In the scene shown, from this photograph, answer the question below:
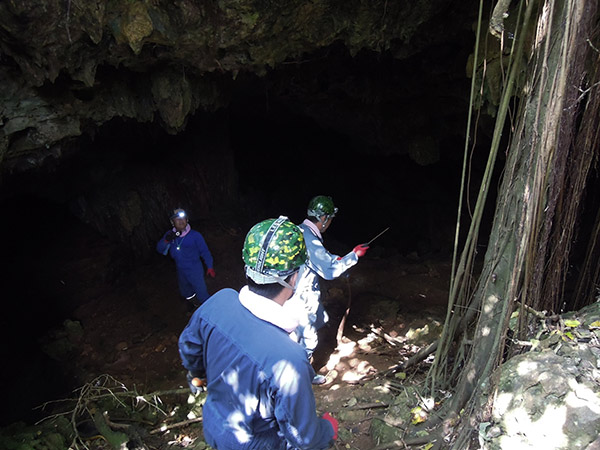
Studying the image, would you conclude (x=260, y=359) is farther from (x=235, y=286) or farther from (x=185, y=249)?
(x=235, y=286)

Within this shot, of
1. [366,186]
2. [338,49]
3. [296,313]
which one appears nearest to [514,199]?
[296,313]

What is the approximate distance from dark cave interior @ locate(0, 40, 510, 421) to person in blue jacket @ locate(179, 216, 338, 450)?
13.9ft

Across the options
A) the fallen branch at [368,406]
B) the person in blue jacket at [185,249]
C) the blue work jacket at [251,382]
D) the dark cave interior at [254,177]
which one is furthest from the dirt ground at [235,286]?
the blue work jacket at [251,382]

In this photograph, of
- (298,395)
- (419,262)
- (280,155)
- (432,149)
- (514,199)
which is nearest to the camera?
(298,395)

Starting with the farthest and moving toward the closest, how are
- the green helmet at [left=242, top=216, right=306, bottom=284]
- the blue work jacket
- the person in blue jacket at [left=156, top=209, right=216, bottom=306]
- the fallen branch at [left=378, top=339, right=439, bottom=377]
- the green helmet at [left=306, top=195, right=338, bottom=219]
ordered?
the person in blue jacket at [left=156, top=209, right=216, bottom=306] → the green helmet at [left=306, top=195, right=338, bottom=219] → the fallen branch at [left=378, top=339, right=439, bottom=377] → the green helmet at [left=242, top=216, right=306, bottom=284] → the blue work jacket

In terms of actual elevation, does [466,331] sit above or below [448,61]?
below

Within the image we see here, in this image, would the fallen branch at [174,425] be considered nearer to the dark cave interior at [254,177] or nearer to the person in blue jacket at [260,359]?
the person in blue jacket at [260,359]

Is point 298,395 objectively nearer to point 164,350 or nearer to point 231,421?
point 231,421

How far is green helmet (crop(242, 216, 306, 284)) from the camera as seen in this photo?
184 centimetres

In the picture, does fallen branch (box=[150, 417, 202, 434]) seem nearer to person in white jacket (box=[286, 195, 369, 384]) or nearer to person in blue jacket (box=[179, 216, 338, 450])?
person in white jacket (box=[286, 195, 369, 384])

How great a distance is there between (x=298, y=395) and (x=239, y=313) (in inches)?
17.2

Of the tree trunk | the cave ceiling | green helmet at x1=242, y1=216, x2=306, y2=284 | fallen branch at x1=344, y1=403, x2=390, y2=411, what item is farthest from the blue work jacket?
the cave ceiling

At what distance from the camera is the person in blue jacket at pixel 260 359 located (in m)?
1.63

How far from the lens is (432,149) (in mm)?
7910
